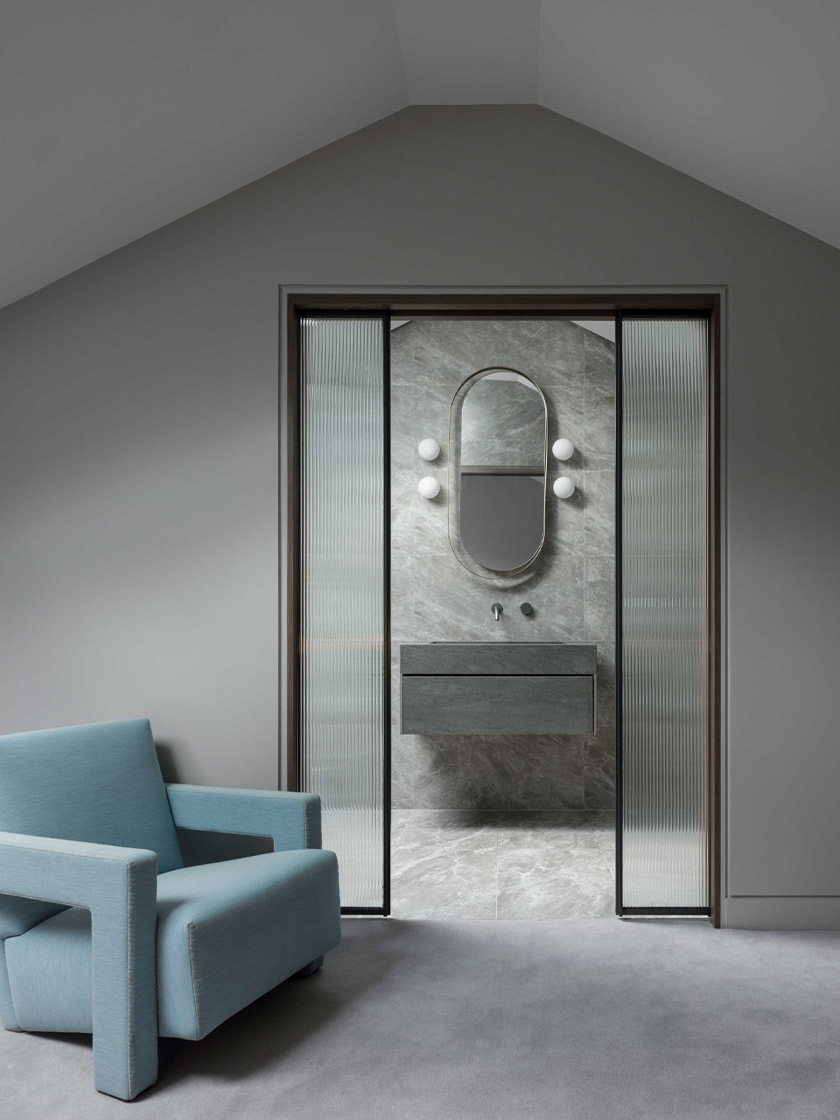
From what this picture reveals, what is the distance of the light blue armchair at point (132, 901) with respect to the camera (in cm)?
203

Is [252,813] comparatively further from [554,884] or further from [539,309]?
[539,309]

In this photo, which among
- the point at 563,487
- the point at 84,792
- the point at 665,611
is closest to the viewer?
the point at 84,792

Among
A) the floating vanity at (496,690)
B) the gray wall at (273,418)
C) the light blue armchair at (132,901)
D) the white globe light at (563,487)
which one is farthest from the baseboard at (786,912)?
the white globe light at (563,487)

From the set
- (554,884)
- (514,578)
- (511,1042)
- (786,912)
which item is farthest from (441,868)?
(514,578)

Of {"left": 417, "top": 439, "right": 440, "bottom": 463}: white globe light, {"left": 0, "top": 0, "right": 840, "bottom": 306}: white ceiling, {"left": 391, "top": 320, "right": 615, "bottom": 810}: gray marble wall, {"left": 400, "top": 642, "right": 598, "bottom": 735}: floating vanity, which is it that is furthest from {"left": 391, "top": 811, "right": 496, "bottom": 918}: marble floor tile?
{"left": 0, "top": 0, "right": 840, "bottom": 306}: white ceiling

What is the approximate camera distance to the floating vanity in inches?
163

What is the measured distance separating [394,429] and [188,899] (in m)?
3.12

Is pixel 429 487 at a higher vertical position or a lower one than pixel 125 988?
higher

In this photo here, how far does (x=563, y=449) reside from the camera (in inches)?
186

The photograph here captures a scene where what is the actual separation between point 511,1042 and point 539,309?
241 centimetres

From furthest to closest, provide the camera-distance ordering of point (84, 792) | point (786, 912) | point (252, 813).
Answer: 1. point (786, 912)
2. point (252, 813)
3. point (84, 792)

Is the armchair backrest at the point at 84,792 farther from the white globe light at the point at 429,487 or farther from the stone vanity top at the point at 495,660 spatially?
the white globe light at the point at 429,487

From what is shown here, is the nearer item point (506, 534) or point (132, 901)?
point (132, 901)

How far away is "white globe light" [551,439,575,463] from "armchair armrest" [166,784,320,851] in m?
2.61
